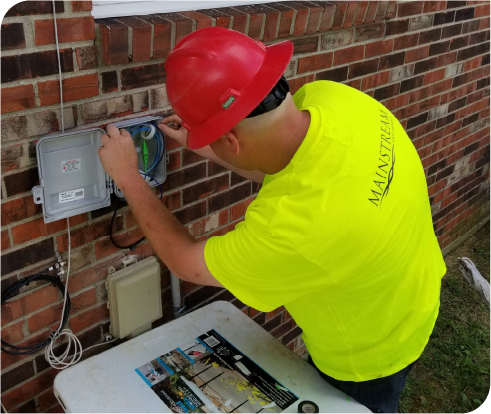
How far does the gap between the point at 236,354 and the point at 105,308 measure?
55cm

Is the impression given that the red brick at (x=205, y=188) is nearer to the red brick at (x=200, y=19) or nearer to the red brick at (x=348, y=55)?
the red brick at (x=200, y=19)

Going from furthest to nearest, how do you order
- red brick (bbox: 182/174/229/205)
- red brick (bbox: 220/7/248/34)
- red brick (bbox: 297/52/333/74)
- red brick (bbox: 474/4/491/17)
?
1. red brick (bbox: 474/4/491/17)
2. red brick (bbox: 297/52/333/74)
3. red brick (bbox: 182/174/229/205)
4. red brick (bbox: 220/7/248/34)

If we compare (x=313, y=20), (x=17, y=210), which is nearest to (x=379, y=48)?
(x=313, y=20)

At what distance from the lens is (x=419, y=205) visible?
5.71 feet

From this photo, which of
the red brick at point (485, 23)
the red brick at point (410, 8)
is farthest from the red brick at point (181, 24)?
the red brick at point (485, 23)

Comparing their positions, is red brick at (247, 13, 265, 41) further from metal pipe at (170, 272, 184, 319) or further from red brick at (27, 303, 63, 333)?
red brick at (27, 303, 63, 333)

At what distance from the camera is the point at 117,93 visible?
1799 millimetres

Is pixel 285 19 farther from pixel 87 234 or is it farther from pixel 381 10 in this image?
pixel 87 234

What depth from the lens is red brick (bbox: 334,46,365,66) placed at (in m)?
2.65

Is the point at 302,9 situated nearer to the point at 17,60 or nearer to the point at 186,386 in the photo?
the point at 17,60

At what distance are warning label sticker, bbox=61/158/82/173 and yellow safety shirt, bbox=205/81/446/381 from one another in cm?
53

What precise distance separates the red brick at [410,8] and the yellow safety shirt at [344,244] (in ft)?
4.51

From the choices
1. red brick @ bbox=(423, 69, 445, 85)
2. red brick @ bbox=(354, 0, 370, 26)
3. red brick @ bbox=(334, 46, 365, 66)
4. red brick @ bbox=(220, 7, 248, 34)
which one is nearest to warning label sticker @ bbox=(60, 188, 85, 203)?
red brick @ bbox=(220, 7, 248, 34)

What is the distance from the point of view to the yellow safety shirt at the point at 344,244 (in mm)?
1459
